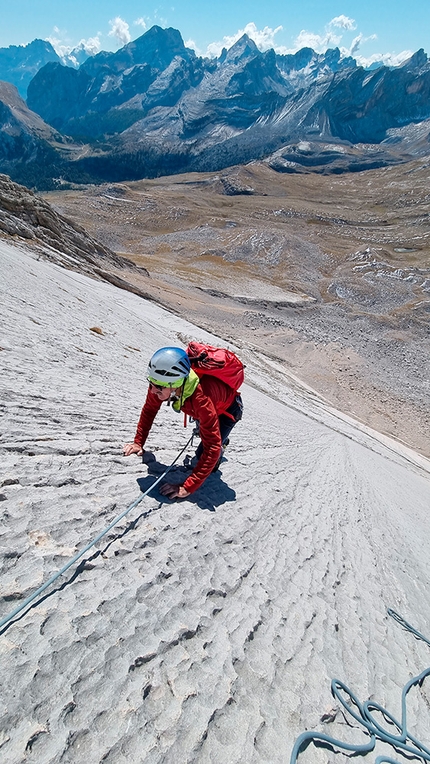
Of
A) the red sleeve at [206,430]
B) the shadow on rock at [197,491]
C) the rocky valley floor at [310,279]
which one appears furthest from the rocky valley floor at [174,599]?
the rocky valley floor at [310,279]

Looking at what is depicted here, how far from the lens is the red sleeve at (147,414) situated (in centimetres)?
486

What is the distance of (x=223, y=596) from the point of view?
376 centimetres

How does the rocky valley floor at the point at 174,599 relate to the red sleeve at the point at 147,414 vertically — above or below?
below

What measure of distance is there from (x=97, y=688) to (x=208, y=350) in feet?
11.5

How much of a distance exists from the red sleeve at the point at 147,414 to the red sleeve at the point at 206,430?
0.52 meters

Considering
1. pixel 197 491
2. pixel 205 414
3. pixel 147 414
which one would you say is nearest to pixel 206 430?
pixel 205 414

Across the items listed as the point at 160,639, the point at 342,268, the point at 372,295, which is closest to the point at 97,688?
the point at 160,639

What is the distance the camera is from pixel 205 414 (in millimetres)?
4383

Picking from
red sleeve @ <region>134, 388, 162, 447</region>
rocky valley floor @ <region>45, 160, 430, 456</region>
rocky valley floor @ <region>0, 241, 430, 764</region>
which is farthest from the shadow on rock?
rocky valley floor @ <region>45, 160, 430, 456</region>

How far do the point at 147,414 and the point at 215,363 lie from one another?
3.67ft

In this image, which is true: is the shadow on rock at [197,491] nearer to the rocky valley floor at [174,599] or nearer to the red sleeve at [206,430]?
the rocky valley floor at [174,599]

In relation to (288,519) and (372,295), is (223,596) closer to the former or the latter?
(288,519)

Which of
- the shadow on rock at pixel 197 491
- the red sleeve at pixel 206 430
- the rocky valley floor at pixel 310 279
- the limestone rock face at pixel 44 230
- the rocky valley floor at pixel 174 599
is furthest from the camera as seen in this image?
the rocky valley floor at pixel 310 279

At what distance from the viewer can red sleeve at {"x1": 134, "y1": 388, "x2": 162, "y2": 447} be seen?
4859mm
